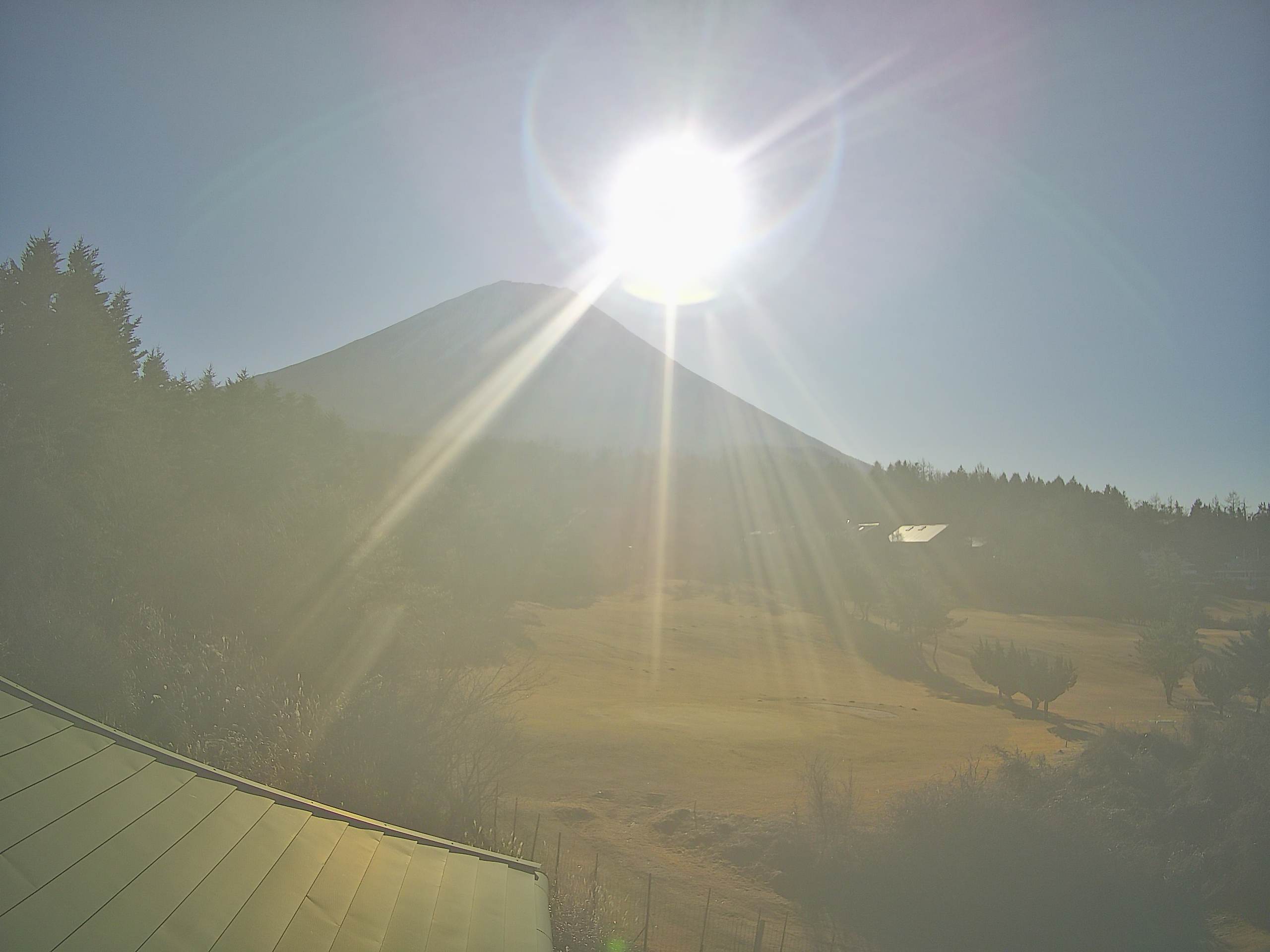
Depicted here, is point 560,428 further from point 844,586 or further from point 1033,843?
point 1033,843

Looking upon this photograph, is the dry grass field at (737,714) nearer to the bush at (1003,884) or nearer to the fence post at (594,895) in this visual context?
the bush at (1003,884)

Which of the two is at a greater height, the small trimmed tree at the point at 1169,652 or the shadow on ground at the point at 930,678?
the small trimmed tree at the point at 1169,652

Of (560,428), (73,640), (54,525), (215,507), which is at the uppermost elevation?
(560,428)

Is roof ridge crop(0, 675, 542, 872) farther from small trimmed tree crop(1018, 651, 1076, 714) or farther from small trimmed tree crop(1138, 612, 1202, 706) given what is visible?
small trimmed tree crop(1138, 612, 1202, 706)

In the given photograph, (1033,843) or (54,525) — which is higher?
(54,525)

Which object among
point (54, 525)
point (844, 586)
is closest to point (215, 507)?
point (54, 525)

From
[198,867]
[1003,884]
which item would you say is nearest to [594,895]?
[198,867]

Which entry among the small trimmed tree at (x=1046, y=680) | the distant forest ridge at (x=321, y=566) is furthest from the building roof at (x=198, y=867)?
the small trimmed tree at (x=1046, y=680)
